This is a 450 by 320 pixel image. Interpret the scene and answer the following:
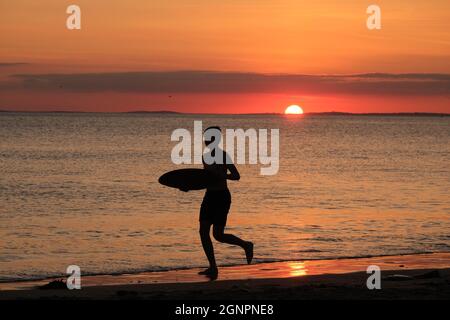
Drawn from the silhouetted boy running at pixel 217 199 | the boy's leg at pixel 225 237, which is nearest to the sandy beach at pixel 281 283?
the boy's leg at pixel 225 237

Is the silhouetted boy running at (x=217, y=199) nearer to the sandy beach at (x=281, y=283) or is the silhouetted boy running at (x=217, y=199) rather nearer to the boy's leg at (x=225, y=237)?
the boy's leg at (x=225, y=237)

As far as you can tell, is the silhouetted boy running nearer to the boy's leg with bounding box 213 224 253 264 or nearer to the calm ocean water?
the boy's leg with bounding box 213 224 253 264

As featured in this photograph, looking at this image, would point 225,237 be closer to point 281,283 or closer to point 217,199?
point 217,199

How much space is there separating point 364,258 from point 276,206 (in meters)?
9.71

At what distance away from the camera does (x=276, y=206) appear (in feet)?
81.7

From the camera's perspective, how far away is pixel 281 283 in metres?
11.5

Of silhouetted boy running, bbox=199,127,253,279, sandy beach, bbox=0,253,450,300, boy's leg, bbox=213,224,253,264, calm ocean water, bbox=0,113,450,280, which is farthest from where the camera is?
calm ocean water, bbox=0,113,450,280

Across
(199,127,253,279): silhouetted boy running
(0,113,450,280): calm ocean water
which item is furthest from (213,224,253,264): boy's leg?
(0,113,450,280): calm ocean water

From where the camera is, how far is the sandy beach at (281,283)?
9633mm

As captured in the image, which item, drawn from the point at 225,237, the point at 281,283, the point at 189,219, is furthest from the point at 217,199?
the point at 189,219

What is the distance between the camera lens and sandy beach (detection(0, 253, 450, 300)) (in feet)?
31.6

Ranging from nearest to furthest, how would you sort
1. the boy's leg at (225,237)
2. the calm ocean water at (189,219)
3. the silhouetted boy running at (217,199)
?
the silhouetted boy running at (217,199) < the boy's leg at (225,237) < the calm ocean water at (189,219)
